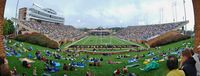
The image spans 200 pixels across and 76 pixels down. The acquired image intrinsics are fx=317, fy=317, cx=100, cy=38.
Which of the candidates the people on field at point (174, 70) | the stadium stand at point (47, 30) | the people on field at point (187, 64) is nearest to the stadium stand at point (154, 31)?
the stadium stand at point (47, 30)

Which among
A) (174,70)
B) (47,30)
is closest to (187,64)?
(174,70)

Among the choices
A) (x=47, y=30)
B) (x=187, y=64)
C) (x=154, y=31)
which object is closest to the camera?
(x=187, y=64)

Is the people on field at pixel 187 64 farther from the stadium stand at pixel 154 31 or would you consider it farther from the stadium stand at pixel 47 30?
the stadium stand at pixel 154 31

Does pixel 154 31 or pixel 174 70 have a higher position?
pixel 154 31

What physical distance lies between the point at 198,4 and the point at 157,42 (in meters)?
39.0

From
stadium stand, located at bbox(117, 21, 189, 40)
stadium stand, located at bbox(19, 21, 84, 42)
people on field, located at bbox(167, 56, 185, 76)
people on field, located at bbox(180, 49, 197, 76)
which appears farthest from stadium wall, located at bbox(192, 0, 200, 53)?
stadium stand, located at bbox(19, 21, 84, 42)

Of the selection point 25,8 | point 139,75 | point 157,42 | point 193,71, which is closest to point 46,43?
point 157,42

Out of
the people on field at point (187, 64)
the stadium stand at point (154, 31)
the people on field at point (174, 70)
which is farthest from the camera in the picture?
the stadium stand at point (154, 31)

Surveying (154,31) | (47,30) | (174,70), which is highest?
(47,30)

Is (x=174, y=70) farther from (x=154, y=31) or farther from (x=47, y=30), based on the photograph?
(x=154, y=31)

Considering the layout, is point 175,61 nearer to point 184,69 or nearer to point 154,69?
point 184,69

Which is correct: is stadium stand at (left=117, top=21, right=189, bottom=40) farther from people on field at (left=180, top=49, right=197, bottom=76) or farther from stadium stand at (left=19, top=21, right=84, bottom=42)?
people on field at (left=180, top=49, right=197, bottom=76)

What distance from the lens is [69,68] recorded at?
80.2 feet

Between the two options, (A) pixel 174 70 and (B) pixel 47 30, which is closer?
(A) pixel 174 70
